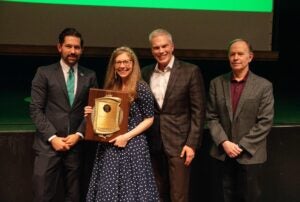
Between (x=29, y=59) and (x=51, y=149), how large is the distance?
1.87 meters

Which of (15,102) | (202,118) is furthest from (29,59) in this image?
(202,118)

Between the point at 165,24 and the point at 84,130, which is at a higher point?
the point at 165,24

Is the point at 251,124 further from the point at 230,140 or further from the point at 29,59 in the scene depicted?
the point at 29,59

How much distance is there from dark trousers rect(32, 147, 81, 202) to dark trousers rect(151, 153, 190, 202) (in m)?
0.48

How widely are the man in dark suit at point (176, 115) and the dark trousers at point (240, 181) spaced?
24 centimetres

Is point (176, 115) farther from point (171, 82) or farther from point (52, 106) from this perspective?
point (52, 106)

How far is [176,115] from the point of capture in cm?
259

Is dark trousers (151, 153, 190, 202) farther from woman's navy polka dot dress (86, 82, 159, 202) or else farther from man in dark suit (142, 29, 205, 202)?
woman's navy polka dot dress (86, 82, 159, 202)

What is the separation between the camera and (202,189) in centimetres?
320

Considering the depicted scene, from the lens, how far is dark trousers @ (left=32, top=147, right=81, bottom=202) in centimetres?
254

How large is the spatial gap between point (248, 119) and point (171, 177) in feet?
1.87

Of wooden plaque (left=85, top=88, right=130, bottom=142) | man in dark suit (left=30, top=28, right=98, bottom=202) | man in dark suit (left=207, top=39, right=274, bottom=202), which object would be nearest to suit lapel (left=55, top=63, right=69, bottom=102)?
man in dark suit (left=30, top=28, right=98, bottom=202)

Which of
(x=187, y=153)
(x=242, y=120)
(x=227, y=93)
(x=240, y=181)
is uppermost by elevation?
(x=227, y=93)

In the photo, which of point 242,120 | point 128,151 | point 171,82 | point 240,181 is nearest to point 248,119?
point 242,120
